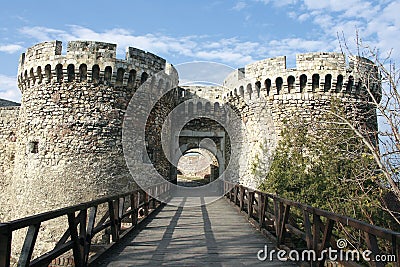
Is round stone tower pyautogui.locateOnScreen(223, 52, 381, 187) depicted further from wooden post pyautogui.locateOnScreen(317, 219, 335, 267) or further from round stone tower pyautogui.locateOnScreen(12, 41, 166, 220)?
wooden post pyautogui.locateOnScreen(317, 219, 335, 267)

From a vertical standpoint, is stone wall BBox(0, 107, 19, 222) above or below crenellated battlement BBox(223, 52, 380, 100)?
below

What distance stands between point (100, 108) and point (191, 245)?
5570 mm

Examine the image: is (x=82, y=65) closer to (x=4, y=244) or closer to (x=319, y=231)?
(x=4, y=244)

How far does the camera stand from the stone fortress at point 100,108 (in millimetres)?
8414

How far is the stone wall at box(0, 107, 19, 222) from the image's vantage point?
11.3 m

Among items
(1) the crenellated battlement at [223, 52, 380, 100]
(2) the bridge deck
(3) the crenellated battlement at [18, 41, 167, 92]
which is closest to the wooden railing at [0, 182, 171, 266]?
(2) the bridge deck

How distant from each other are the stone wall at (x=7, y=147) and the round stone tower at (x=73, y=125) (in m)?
2.62

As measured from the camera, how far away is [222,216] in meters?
6.73

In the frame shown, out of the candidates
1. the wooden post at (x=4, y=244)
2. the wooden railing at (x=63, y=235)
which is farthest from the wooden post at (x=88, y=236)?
the wooden post at (x=4, y=244)

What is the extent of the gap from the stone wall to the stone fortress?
2.17m

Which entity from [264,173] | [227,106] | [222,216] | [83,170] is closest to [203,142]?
[227,106]

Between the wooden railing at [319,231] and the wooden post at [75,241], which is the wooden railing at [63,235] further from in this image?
the wooden railing at [319,231]

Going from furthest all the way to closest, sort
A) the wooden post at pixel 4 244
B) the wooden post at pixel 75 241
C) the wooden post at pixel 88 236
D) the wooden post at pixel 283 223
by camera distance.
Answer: the wooden post at pixel 283 223
the wooden post at pixel 88 236
the wooden post at pixel 75 241
the wooden post at pixel 4 244

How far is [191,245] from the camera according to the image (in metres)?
4.17
